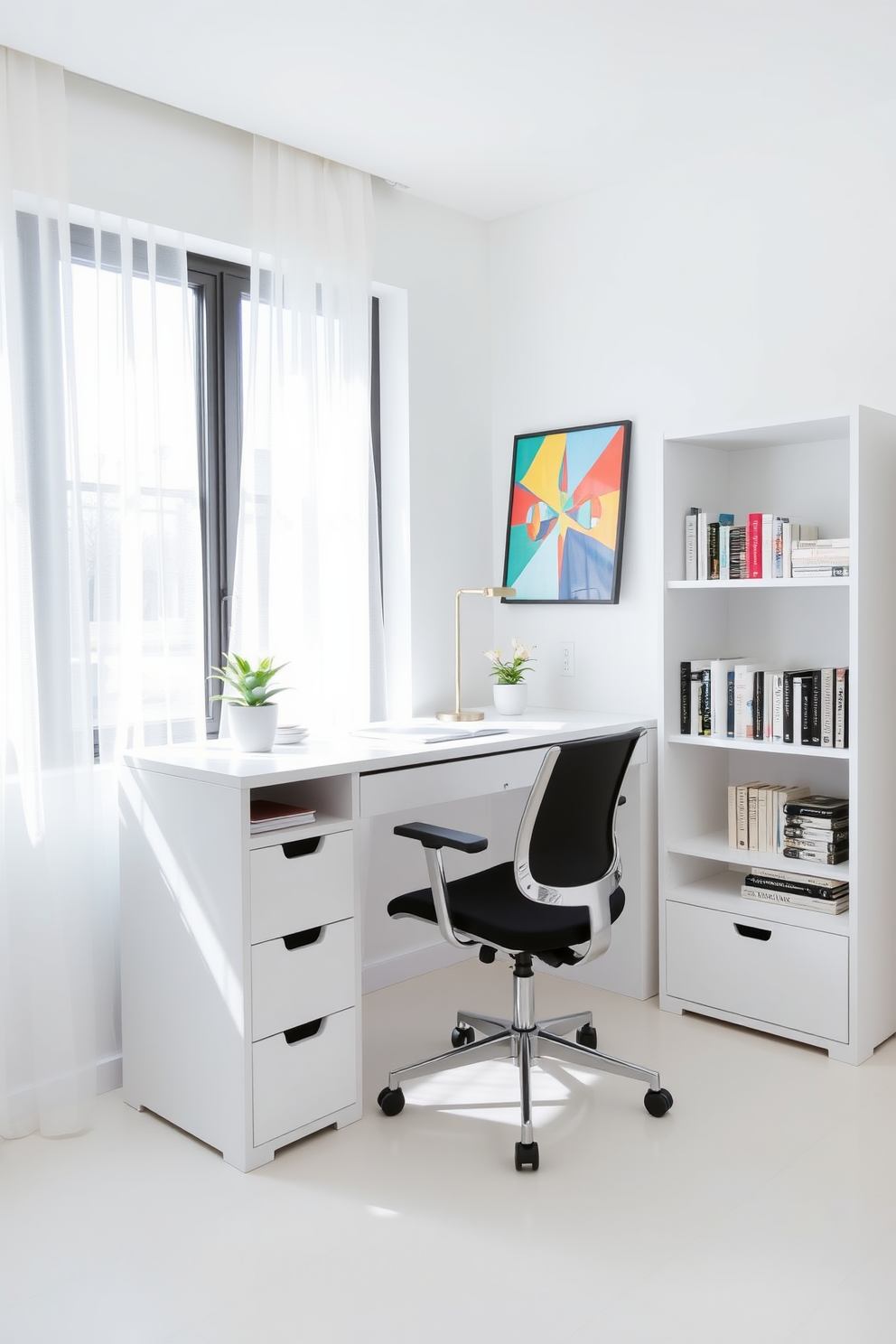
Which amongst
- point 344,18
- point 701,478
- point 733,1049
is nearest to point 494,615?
point 701,478

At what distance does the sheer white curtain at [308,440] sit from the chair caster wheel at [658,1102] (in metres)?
1.36

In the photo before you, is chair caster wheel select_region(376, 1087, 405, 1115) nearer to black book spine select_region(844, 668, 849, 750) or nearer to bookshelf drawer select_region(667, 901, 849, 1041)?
bookshelf drawer select_region(667, 901, 849, 1041)

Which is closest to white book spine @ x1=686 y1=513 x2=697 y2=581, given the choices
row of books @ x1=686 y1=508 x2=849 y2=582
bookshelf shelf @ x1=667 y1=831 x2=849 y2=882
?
row of books @ x1=686 y1=508 x2=849 y2=582

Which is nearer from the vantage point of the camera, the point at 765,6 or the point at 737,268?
the point at 765,6

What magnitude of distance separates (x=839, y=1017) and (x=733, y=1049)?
0.28 meters

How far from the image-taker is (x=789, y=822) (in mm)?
2969

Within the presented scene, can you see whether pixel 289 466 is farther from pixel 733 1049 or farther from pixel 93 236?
pixel 733 1049

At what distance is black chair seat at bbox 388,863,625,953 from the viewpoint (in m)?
2.31

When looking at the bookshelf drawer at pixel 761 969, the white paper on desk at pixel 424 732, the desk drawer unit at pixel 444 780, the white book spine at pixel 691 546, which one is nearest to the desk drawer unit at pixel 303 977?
the desk drawer unit at pixel 444 780

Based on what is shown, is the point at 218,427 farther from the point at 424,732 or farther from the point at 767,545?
the point at 767,545

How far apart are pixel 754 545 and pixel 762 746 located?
55 centimetres

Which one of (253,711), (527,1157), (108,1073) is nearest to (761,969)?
(527,1157)

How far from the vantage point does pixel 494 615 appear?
3834mm

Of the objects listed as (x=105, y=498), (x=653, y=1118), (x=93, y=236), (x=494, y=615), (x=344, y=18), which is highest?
(x=344, y=18)
